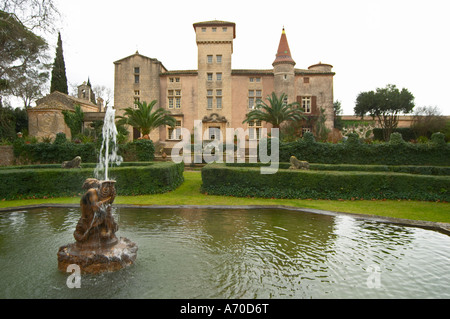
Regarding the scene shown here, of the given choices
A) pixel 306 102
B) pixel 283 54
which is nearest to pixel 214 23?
pixel 283 54

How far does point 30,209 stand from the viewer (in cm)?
909

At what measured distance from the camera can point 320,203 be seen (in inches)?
410

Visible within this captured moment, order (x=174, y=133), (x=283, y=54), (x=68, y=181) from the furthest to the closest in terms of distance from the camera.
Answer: (x=174, y=133) → (x=283, y=54) → (x=68, y=181)

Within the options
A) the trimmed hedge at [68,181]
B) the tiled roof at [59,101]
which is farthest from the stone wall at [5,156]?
the tiled roof at [59,101]

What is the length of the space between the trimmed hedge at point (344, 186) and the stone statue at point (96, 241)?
280 inches

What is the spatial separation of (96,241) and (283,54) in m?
31.4

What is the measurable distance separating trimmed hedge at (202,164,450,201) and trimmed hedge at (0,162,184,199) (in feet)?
9.56

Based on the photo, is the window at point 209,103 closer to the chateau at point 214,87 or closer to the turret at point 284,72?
the chateau at point 214,87

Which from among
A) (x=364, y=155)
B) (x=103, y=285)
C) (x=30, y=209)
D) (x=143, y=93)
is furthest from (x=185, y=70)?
(x=103, y=285)

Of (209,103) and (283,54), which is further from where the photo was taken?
(209,103)

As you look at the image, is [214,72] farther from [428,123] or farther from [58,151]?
→ [428,123]

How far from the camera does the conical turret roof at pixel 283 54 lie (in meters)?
31.3
